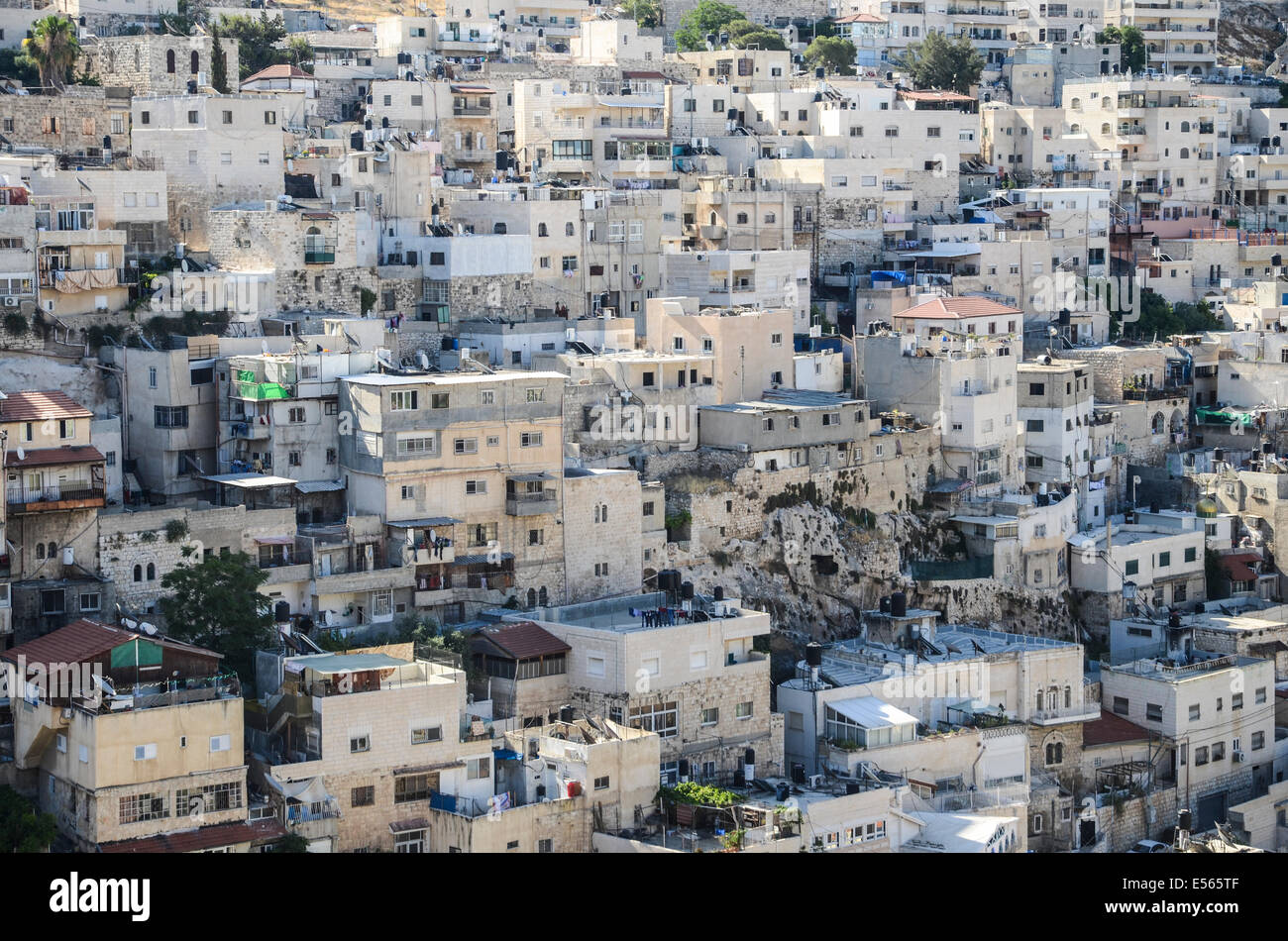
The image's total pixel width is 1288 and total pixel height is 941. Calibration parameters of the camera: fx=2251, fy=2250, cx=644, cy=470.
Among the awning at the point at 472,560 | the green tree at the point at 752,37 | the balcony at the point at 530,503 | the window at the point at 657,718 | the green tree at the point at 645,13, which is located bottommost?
the window at the point at 657,718

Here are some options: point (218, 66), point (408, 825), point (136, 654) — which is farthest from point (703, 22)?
point (136, 654)

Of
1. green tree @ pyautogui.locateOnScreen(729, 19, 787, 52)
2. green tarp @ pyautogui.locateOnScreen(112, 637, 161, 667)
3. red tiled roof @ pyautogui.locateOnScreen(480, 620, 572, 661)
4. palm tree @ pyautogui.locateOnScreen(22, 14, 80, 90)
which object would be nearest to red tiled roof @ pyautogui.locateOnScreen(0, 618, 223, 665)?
green tarp @ pyautogui.locateOnScreen(112, 637, 161, 667)

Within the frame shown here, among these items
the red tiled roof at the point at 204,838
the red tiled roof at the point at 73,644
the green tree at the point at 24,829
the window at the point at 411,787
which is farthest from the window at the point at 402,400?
the green tree at the point at 24,829

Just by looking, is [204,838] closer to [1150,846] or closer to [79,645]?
[79,645]

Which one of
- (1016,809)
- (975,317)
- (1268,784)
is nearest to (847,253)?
(975,317)

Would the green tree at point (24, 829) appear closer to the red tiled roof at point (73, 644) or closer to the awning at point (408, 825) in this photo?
the red tiled roof at point (73, 644)
